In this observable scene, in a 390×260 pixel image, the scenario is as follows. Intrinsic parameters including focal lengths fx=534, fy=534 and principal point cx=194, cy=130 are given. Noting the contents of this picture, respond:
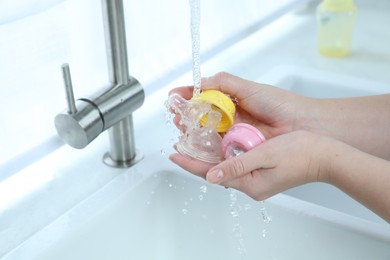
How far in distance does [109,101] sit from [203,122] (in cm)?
13

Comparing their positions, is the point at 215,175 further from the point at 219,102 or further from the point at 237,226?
the point at 237,226

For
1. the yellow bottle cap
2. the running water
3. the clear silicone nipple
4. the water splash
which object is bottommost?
the water splash

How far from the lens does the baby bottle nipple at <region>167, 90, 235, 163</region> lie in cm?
71

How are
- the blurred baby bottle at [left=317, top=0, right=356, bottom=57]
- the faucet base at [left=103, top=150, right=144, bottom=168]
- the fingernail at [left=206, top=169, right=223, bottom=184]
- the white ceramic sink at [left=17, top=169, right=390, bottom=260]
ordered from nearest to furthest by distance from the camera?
the fingernail at [left=206, top=169, right=223, bottom=184]
the white ceramic sink at [left=17, top=169, right=390, bottom=260]
the faucet base at [left=103, top=150, right=144, bottom=168]
the blurred baby bottle at [left=317, top=0, right=356, bottom=57]

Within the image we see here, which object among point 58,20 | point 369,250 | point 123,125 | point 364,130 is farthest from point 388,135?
point 58,20

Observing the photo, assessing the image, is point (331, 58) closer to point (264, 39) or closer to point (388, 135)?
point (264, 39)

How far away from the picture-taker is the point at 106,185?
817mm

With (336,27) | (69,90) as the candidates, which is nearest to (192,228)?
(69,90)

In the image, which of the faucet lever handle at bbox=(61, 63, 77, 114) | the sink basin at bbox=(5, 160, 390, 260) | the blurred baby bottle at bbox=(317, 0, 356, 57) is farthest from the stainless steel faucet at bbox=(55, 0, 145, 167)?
the blurred baby bottle at bbox=(317, 0, 356, 57)

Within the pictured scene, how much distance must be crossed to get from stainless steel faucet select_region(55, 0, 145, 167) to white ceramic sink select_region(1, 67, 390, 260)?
10 cm

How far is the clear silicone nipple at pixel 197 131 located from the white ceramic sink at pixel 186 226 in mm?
97

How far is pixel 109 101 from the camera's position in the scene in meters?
0.75

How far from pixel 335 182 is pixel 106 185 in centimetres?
34

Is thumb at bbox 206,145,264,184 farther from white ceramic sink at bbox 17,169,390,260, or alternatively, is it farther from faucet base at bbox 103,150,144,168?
faucet base at bbox 103,150,144,168
